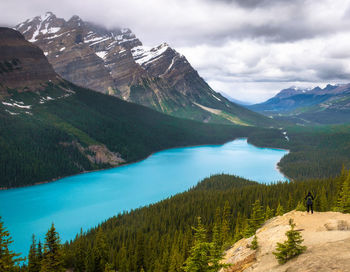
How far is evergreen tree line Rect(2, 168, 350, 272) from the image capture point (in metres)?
49.9

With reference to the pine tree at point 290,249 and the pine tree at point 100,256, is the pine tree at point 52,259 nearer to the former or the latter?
the pine tree at point 100,256

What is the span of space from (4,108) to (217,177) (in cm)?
14770

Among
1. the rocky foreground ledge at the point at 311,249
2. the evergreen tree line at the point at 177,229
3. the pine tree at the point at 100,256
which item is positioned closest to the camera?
the rocky foreground ledge at the point at 311,249

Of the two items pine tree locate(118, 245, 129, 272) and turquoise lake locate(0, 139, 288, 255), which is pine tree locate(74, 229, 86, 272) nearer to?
pine tree locate(118, 245, 129, 272)

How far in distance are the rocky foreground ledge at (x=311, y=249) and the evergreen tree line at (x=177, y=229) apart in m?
3.36

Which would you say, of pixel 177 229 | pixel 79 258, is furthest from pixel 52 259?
pixel 177 229

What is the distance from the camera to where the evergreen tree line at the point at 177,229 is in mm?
49875

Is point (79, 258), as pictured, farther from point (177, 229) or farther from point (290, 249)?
point (290, 249)

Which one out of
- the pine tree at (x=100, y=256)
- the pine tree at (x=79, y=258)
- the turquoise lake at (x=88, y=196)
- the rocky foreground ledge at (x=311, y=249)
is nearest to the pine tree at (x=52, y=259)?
the pine tree at (x=100, y=256)

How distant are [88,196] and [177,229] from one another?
197 ft

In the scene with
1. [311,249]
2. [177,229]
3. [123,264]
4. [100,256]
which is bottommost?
[177,229]

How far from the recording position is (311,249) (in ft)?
68.6

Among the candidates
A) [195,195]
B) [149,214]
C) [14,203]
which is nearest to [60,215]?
[14,203]

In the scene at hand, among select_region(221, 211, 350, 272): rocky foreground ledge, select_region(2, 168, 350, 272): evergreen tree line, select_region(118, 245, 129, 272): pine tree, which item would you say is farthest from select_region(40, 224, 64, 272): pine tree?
select_region(221, 211, 350, 272): rocky foreground ledge
